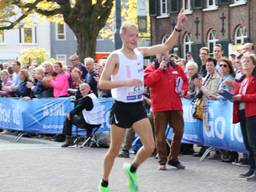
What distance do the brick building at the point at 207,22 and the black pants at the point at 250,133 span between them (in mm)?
29122

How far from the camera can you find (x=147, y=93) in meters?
13.9

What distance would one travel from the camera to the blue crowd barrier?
Answer: 39.6ft

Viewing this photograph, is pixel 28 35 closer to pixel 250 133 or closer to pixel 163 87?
pixel 163 87

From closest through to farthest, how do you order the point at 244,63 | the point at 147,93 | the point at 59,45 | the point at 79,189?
the point at 79,189, the point at 244,63, the point at 147,93, the point at 59,45

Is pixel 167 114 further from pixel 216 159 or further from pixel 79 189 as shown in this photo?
pixel 79 189

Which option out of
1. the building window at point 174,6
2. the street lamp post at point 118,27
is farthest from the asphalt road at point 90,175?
the building window at point 174,6

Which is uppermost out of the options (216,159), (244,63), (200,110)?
(244,63)

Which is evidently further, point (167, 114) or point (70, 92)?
point (70, 92)

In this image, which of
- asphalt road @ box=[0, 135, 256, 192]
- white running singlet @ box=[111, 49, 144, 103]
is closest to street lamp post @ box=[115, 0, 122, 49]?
asphalt road @ box=[0, 135, 256, 192]

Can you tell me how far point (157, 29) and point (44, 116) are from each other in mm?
35141

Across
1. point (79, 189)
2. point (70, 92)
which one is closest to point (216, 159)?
point (79, 189)

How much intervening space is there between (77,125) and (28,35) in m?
67.6

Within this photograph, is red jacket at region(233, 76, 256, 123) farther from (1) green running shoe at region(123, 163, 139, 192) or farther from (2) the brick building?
(2) the brick building

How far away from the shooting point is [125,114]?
891cm
